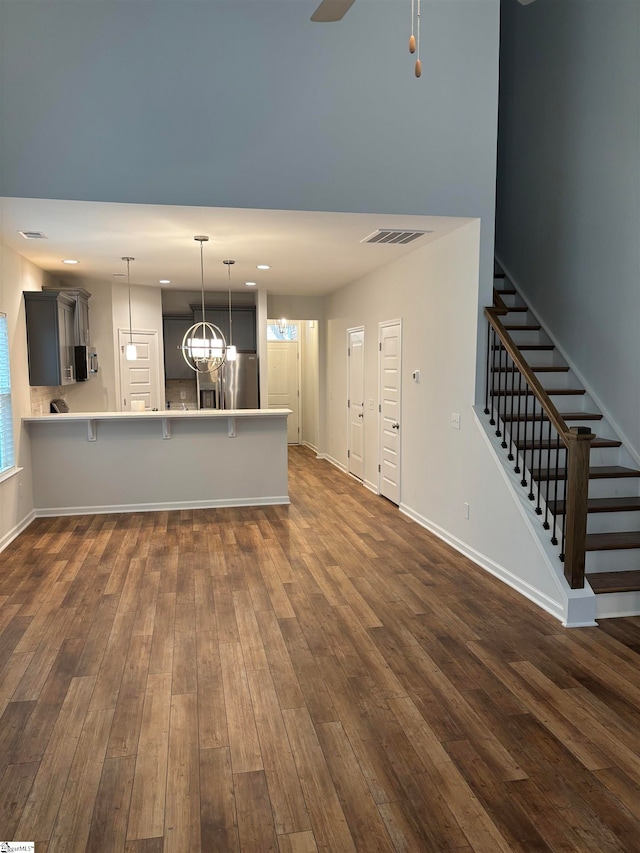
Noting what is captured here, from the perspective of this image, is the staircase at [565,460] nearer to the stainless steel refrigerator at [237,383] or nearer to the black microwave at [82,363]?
the stainless steel refrigerator at [237,383]

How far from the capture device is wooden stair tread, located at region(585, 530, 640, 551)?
3898 millimetres

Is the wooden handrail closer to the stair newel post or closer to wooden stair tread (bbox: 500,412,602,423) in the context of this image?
the stair newel post

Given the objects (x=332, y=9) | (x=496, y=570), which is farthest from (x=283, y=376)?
(x=332, y=9)

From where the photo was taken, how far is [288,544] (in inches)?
208

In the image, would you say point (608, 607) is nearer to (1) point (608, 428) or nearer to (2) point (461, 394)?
(1) point (608, 428)

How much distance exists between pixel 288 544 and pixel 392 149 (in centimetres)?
343

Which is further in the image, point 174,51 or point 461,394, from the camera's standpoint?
point 461,394

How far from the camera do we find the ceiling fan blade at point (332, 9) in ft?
6.68

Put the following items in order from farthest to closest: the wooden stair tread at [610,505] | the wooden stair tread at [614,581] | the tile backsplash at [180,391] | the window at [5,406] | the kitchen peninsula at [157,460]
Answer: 1. the tile backsplash at [180,391]
2. the kitchen peninsula at [157,460]
3. the window at [5,406]
4. the wooden stair tread at [610,505]
5. the wooden stair tread at [614,581]

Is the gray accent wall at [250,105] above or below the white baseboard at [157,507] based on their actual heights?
above

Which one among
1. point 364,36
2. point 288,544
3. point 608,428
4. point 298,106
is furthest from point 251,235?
point 608,428

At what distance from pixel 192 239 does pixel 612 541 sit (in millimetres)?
4318

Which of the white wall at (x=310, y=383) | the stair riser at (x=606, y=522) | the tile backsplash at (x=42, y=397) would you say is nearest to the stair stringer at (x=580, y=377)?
the stair riser at (x=606, y=522)

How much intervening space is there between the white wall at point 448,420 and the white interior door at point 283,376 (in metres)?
4.32
